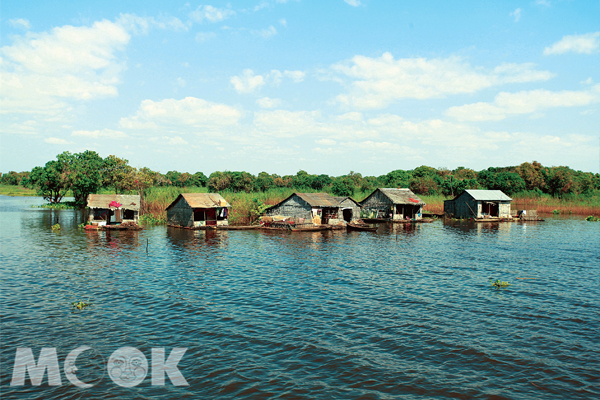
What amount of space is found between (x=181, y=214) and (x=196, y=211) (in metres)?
1.84

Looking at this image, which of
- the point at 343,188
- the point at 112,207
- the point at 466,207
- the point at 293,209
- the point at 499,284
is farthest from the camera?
the point at 343,188

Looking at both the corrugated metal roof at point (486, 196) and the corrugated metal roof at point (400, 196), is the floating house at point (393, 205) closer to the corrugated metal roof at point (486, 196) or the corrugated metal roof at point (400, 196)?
the corrugated metal roof at point (400, 196)

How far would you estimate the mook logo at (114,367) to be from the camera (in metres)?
10.6

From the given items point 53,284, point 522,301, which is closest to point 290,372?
point 522,301

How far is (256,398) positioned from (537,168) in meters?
114

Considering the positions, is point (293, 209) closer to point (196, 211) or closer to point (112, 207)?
point (196, 211)

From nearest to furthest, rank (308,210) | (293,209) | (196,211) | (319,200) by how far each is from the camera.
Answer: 1. (308,210)
2. (196,211)
3. (293,209)
4. (319,200)

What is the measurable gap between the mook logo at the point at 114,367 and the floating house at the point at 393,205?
50984 millimetres

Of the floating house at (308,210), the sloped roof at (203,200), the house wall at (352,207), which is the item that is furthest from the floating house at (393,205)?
the sloped roof at (203,200)

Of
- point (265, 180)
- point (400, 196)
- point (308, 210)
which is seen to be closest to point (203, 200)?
point (308, 210)

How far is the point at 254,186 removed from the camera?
92.2 meters

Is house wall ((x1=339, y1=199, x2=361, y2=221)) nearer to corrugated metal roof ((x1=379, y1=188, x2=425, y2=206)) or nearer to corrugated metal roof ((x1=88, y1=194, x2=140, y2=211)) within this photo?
corrugated metal roof ((x1=379, y1=188, x2=425, y2=206))

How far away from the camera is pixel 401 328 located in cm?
1470

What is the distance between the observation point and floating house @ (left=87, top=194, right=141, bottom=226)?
4395 cm
